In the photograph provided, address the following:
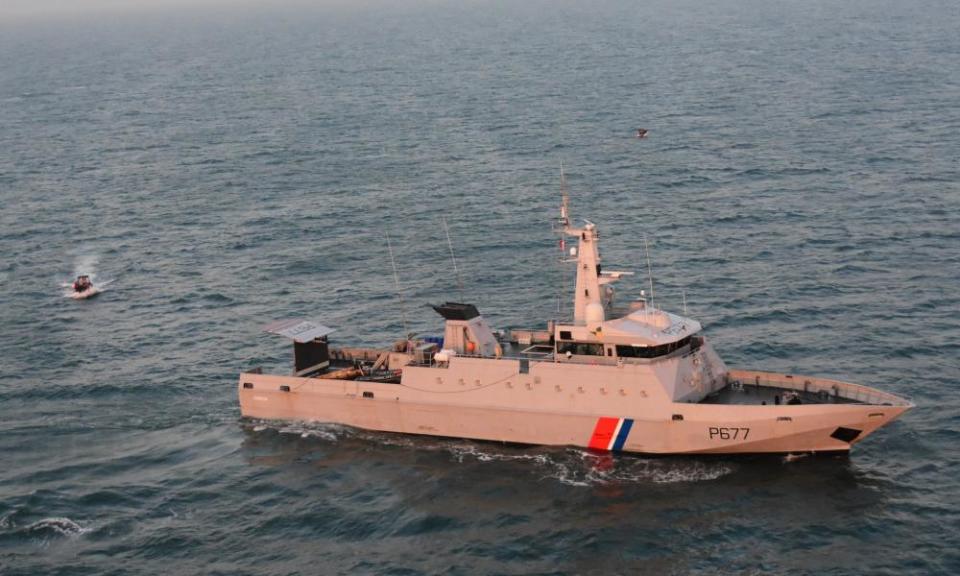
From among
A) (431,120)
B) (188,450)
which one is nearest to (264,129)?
(431,120)

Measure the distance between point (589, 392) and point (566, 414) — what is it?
133cm

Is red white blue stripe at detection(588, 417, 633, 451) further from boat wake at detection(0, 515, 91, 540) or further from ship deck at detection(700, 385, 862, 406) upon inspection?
boat wake at detection(0, 515, 91, 540)

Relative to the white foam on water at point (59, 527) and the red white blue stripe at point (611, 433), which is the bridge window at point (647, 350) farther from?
the white foam on water at point (59, 527)

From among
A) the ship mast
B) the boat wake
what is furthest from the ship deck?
the boat wake

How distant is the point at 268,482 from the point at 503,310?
20.4 m

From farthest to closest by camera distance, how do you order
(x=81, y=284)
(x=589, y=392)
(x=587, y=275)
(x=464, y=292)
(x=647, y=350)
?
(x=81, y=284) < (x=464, y=292) < (x=587, y=275) < (x=589, y=392) < (x=647, y=350)

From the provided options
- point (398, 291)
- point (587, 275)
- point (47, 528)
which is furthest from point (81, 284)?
point (587, 275)

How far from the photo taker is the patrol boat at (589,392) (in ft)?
147

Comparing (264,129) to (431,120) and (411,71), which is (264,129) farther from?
(411,71)

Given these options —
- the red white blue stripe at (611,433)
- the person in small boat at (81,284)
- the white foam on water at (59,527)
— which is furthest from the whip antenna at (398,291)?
the white foam on water at (59,527)

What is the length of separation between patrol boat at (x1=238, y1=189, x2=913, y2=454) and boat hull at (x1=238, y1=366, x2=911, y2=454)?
1.9 inches

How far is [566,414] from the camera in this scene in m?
46.6

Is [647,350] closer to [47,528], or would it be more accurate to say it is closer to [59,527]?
Result: [59,527]

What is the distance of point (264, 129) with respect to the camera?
120125 mm
